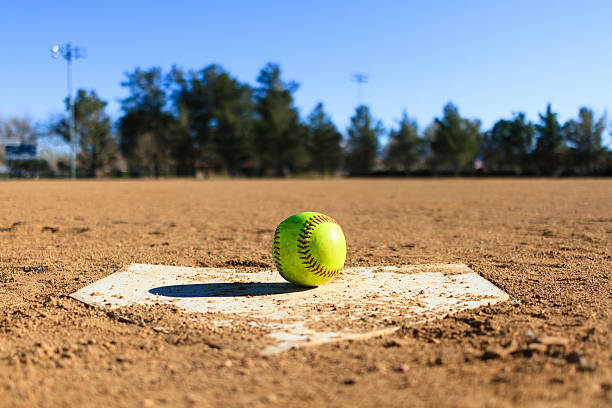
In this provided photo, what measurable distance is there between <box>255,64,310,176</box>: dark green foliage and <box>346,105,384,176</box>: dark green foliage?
226 inches

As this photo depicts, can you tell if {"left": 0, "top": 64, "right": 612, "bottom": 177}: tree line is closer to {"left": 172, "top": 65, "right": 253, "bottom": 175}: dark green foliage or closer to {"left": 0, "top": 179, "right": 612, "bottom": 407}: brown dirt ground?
{"left": 172, "top": 65, "right": 253, "bottom": 175}: dark green foliage

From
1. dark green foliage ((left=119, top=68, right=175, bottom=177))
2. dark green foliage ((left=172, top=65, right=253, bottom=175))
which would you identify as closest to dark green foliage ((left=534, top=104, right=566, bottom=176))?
dark green foliage ((left=172, top=65, right=253, bottom=175))

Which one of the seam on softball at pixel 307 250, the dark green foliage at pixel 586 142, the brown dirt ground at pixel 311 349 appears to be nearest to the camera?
the brown dirt ground at pixel 311 349

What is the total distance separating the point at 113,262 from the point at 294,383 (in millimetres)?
3539

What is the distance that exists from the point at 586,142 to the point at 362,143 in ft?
77.5

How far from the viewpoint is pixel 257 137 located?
183 feet

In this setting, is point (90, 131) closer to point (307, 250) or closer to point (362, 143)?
point (362, 143)

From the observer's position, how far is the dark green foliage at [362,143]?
5659 centimetres

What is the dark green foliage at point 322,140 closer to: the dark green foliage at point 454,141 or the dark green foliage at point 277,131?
the dark green foliage at point 277,131

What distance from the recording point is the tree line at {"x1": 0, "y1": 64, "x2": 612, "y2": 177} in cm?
5350

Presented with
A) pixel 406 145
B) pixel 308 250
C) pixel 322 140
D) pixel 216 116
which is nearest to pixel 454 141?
pixel 406 145

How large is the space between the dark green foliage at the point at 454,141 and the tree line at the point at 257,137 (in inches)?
4.6

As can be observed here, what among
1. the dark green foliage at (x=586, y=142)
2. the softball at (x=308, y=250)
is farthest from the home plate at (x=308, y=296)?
the dark green foliage at (x=586, y=142)

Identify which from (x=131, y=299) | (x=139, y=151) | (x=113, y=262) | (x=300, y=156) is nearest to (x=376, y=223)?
(x=113, y=262)
